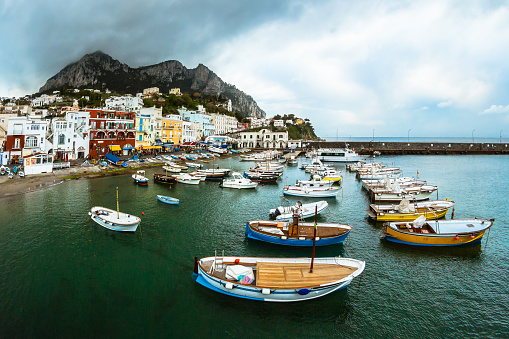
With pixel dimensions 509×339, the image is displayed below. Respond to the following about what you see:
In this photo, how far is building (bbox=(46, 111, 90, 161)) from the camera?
54.5 metres

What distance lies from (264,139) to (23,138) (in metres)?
88.1

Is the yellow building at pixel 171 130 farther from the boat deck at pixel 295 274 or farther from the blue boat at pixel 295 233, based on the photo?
the boat deck at pixel 295 274

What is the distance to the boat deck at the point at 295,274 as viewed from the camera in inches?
545

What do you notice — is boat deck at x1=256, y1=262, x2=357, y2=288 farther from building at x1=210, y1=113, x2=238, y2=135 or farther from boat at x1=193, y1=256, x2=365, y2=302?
building at x1=210, y1=113, x2=238, y2=135

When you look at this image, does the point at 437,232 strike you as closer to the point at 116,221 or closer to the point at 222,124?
the point at 116,221

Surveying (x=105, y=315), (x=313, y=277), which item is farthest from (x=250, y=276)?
(x=105, y=315)

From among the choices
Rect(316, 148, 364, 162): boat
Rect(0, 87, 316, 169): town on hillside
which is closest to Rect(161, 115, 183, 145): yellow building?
Rect(0, 87, 316, 169): town on hillside

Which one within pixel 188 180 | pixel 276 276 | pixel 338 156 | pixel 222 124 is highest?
pixel 222 124

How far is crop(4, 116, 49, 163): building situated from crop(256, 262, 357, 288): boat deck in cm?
5669

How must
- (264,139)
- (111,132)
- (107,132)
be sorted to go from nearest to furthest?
1. (107,132)
2. (111,132)
3. (264,139)

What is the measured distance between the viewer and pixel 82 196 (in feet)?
114

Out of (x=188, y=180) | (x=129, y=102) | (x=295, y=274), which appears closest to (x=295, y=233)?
(x=295, y=274)

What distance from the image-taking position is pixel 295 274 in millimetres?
14555

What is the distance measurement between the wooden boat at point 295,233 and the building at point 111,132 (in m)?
54.9
